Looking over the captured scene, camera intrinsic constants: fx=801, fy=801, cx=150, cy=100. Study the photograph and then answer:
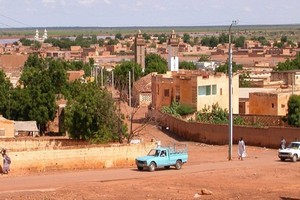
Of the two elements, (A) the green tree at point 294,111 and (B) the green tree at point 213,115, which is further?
(B) the green tree at point 213,115

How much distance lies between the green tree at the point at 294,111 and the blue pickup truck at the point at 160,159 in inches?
741

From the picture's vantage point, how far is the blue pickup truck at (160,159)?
111ft

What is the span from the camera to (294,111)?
53.0 m

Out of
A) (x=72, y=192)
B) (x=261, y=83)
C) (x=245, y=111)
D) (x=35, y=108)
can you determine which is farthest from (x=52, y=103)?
(x=72, y=192)

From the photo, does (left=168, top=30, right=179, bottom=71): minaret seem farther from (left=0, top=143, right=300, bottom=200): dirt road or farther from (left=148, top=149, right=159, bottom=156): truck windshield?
(left=148, top=149, right=159, bottom=156): truck windshield

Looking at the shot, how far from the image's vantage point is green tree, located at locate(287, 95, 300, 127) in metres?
52.4

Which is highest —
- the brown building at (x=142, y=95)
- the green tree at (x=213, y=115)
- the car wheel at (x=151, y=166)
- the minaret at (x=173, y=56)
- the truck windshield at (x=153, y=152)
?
the minaret at (x=173, y=56)

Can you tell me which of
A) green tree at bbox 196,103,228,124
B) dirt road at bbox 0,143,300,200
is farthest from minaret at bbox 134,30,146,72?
dirt road at bbox 0,143,300,200

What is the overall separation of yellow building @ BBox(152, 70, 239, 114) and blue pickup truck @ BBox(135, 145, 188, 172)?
84.3ft

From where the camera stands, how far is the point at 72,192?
1054 inches

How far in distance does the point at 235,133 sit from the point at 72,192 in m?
24.0

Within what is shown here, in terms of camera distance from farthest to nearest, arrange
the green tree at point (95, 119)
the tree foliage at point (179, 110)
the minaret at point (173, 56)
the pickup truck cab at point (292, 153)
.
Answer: the minaret at point (173, 56)
the tree foliage at point (179, 110)
the green tree at point (95, 119)
the pickup truck cab at point (292, 153)

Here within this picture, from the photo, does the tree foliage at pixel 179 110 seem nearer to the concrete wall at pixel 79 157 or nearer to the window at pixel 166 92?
the window at pixel 166 92

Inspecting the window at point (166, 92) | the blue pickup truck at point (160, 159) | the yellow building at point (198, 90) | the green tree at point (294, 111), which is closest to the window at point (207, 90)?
the yellow building at point (198, 90)
